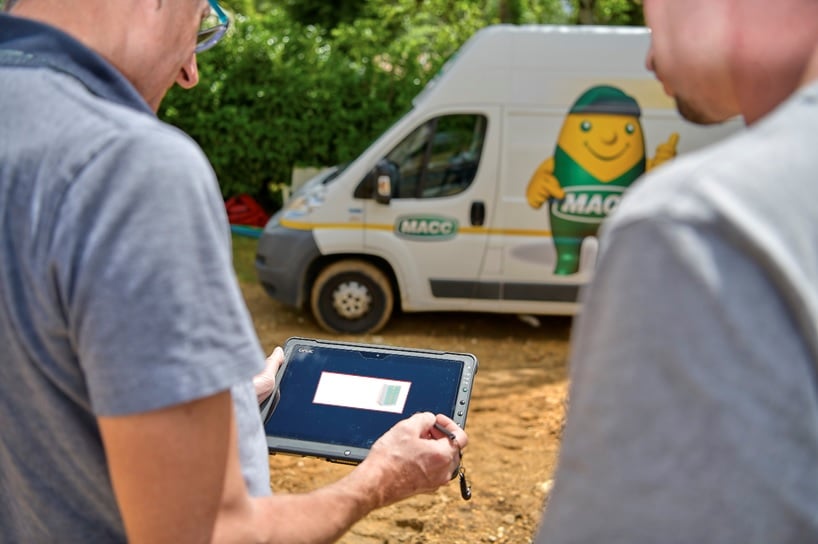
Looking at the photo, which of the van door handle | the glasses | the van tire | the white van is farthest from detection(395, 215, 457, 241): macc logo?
the glasses

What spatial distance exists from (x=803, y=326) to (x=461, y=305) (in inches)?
267

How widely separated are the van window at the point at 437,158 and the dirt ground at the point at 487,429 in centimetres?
144

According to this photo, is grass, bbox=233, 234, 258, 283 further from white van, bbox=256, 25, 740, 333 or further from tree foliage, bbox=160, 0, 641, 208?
white van, bbox=256, 25, 740, 333

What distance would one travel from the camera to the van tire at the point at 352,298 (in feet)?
24.8

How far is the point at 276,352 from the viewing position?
2.17 m

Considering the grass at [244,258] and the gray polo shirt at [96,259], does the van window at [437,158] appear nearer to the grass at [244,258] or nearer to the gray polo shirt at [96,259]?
the grass at [244,258]

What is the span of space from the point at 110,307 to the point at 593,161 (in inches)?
251

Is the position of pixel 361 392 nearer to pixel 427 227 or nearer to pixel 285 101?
pixel 427 227

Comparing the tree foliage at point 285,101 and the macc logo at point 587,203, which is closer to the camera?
the macc logo at point 587,203

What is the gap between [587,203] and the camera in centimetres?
706

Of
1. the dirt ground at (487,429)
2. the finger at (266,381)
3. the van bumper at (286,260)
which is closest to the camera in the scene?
the finger at (266,381)

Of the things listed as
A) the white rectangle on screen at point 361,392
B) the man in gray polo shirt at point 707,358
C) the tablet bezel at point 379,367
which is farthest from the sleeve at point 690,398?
the white rectangle on screen at point 361,392

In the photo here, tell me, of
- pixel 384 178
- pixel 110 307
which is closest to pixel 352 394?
pixel 110 307

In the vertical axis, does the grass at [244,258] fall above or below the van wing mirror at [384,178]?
below
